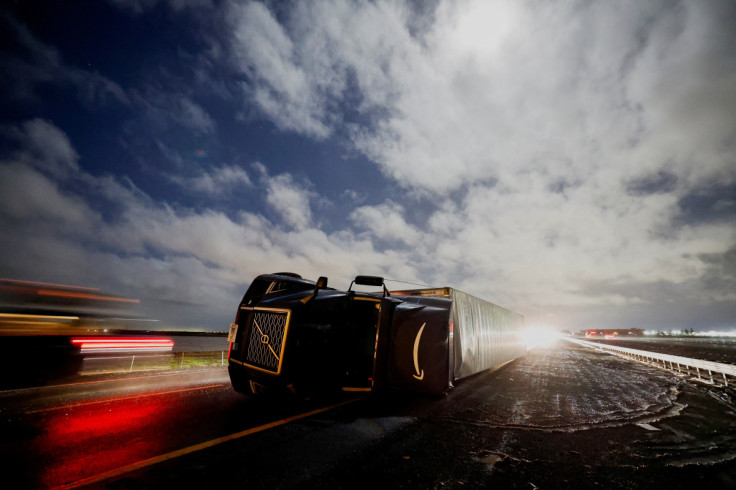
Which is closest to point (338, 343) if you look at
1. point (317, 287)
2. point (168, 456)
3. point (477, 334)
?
point (317, 287)

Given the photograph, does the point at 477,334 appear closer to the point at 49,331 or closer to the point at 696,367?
the point at 696,367

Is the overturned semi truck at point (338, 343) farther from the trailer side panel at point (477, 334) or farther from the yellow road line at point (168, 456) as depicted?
the trailer side panel at point (477, 334)

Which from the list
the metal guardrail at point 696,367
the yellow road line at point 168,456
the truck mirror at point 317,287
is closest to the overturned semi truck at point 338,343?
the truck mirror at point 317,287

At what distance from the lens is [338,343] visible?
4895 mm

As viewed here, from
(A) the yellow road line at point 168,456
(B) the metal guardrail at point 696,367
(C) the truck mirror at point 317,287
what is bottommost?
(A) the yellow road line at point 168,456

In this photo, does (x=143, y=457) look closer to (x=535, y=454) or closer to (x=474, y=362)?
(x=535, y=454)

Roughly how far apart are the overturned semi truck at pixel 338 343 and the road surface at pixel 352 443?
23.4 inches

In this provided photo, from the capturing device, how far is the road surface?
9.16 ft

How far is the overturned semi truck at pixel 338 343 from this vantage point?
446 cm

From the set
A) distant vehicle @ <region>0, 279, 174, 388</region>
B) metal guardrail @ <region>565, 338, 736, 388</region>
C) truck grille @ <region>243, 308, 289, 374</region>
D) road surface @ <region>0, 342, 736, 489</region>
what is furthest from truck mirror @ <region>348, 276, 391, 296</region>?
metal guardrail @ <region>565, 338, 736, 388</region>

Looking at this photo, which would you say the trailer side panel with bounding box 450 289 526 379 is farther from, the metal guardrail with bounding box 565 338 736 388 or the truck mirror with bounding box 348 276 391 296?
the metal guardrail with bounding box 565 338 736 388

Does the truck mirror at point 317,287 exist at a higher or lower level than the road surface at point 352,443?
higher

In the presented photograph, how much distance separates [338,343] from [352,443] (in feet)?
5.15

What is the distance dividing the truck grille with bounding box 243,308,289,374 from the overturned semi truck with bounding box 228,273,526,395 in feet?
0.05
